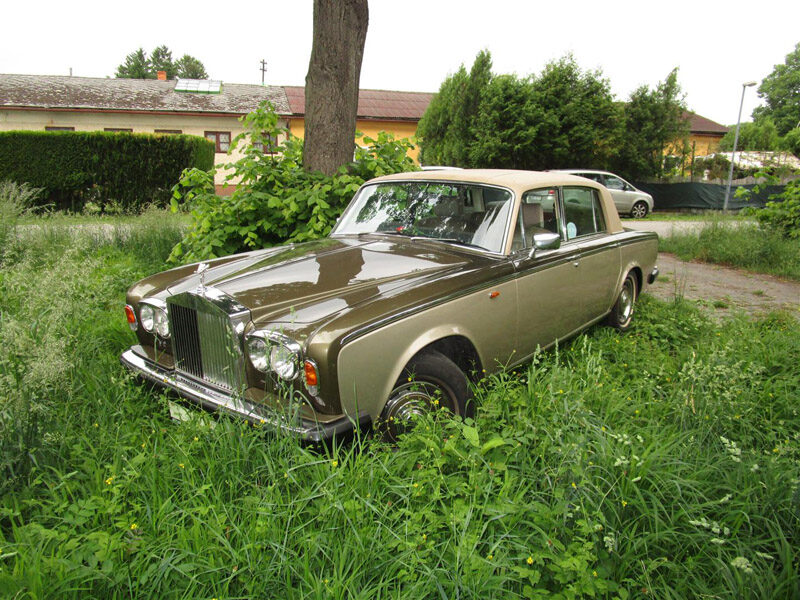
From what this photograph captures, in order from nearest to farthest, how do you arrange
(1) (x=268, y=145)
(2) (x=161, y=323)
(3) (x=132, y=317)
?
(2) (x=161, y=323) < (3) (x=132, y=317) < (1) (x=268, y=145)

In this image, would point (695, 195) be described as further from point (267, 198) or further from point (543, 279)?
point (543, 279)

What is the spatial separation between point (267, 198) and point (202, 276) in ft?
9.16

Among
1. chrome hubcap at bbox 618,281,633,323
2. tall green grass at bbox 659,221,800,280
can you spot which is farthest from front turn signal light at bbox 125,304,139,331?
tall green grass at bbox 659,221,800,280

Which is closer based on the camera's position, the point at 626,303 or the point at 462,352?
the point at 462,352

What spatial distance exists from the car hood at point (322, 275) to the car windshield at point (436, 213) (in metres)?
0.17

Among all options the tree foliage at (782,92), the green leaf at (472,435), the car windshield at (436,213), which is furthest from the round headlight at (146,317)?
the tree foliage at (782,92)

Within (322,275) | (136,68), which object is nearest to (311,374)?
(322,275)

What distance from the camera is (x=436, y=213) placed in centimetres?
387

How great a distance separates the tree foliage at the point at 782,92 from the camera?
56.4 m

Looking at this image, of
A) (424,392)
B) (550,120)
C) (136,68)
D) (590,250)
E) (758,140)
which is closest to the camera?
(424,392)

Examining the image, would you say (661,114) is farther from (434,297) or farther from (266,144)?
(434,297)

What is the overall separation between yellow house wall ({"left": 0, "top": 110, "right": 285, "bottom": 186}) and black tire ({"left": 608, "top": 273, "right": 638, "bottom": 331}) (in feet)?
70.9

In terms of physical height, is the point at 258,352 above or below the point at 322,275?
below

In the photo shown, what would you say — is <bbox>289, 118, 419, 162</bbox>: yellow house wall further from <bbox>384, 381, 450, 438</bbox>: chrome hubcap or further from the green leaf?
the green leaf
